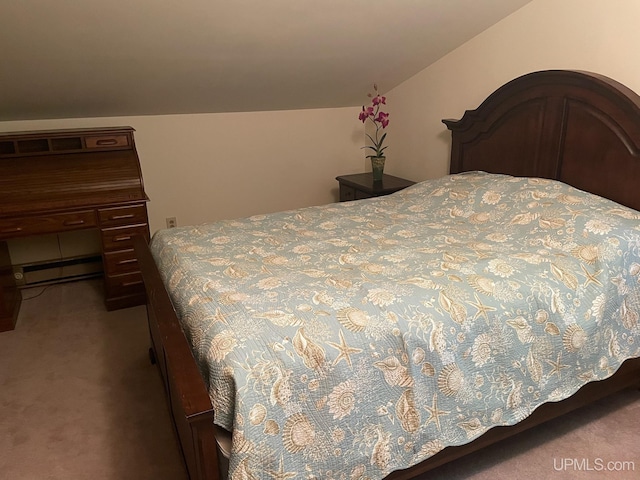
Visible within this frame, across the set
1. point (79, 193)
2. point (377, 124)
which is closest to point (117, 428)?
point (79, 193)

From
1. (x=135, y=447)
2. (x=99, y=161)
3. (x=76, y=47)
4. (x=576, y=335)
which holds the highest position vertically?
(x=76, y=47)

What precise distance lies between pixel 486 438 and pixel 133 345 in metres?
1.86

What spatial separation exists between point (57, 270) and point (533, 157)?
3207 millimetres

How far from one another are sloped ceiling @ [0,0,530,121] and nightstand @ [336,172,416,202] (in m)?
0.71

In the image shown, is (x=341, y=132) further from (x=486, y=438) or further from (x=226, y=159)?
(x=486, y=438)

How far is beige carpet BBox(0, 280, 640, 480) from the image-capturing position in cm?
173

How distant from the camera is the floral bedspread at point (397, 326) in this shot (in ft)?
4.00

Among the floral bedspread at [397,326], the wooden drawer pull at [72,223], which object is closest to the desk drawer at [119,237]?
the wooden drawer pull at [72,223]

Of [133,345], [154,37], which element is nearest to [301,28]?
[154,37]

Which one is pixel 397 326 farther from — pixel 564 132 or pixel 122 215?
pixel 122 215

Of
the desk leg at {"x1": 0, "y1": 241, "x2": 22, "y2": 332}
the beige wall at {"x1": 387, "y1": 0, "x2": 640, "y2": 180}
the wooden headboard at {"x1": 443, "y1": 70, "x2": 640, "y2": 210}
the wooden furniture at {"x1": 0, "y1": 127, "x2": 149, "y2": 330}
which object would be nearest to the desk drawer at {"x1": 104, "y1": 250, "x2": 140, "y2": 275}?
the wooden furniture at {"x1": 0, "y1": 127, "x2": 149, "y2": 330}

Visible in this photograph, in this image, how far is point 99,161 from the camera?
3.06 meters

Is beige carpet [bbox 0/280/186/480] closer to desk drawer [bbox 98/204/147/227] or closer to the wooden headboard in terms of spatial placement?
desk drawer [bbox 98/204/147/227]

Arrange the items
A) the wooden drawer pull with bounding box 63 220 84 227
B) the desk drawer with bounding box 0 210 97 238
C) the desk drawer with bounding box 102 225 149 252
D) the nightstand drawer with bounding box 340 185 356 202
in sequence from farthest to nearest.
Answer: the nightstand drawer with bounding box 340 185 356 202 < the desk drawer with bounding box 102 225 149 252 < the wooden drawer pull with bounding box 63 220 84 227 < the desk drawer with bounding box 0 210 97 238
